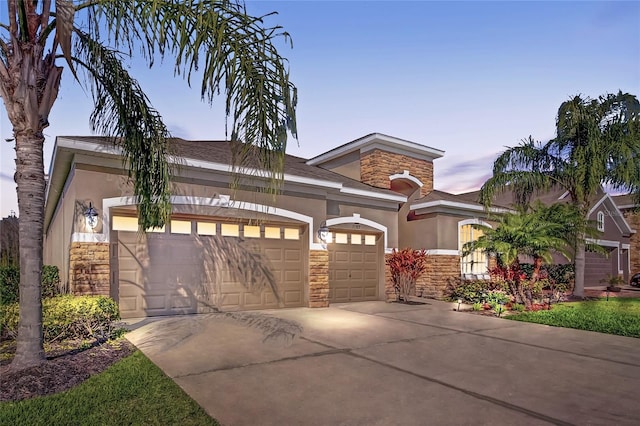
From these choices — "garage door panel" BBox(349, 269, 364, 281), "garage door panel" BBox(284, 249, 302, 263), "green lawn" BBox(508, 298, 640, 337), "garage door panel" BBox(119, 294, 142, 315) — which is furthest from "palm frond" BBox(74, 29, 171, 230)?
"green lawn" BBox(508, 298, 640, 337)

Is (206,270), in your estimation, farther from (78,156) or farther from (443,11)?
(443,11)

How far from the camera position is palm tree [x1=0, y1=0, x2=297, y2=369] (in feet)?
16.9

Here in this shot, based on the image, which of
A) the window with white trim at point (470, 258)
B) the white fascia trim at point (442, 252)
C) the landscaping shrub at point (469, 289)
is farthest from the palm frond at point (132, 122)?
the window with white trim at point (470, 258)

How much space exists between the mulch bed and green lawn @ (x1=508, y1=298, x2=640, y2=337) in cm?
978

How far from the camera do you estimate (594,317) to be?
1095 cm

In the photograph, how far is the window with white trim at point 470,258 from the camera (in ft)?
56.6

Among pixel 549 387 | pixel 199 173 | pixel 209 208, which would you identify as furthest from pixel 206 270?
pixel 549 387

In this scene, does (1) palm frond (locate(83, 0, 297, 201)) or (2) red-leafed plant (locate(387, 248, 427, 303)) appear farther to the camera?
(2) red-leafed plant (locate(387, 248, 427, 303))

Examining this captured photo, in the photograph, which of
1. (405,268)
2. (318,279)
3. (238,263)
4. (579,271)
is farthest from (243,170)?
(579,271)

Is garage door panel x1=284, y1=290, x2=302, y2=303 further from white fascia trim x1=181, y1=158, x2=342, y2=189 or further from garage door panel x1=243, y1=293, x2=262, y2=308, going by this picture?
white fascia trim x1=181, y1=158, x2=342, y2=189

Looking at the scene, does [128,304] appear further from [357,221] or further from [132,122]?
[357,221]

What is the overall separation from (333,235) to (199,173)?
5.31 metres

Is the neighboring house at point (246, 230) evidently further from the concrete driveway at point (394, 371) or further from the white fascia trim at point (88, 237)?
the concrete driveway at point (394, 371)

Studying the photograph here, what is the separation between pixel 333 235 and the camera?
562 inches
